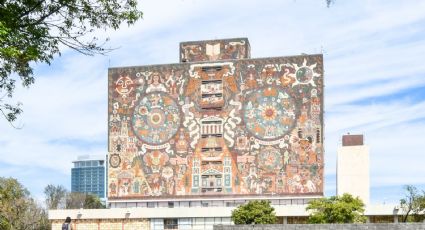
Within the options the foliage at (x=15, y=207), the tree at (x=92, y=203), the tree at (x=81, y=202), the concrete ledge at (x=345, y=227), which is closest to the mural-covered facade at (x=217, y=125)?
the foliage at (x=15, y=207)

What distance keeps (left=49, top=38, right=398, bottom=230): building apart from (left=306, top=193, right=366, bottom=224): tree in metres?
12.6

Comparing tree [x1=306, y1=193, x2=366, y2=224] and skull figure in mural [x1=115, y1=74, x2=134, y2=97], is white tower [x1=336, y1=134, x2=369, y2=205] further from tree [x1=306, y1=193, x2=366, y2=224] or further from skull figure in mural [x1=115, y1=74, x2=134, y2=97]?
skull figure in mural [x1=115, y1=74, x2=134, y2=97]

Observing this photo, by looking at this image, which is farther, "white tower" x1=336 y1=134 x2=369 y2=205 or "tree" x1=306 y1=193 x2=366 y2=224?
"white tower" x1=336 y1=134 x2=369 y2=205

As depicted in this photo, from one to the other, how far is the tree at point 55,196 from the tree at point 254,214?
41.2 m

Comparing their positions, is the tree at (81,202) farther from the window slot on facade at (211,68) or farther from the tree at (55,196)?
the window slot on facade at (211,68)

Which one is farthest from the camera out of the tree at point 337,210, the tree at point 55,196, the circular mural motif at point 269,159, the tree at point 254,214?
the tree at point 55,196

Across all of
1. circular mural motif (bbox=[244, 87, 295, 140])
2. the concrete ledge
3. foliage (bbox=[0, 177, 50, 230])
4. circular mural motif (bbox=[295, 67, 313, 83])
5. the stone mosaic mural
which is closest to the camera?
the concrete ledge

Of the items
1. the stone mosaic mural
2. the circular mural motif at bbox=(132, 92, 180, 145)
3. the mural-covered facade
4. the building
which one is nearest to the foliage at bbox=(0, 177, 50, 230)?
the building

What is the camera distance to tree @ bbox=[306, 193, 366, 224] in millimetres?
52188

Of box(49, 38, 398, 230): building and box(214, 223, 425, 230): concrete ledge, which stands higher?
box(49, 38, 398, 230): building

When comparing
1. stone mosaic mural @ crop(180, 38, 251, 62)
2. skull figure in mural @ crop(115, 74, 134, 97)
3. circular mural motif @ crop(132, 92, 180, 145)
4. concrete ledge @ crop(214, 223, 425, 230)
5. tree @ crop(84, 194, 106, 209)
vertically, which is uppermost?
stone mosaic mural @ crop(180, 38, 251, 62)

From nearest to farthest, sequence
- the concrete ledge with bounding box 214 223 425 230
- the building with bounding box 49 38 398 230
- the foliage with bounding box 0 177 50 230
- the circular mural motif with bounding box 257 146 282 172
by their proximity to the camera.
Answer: the concrete ledge with bounding box 214 223 425 230
the foliage with bounding box 0 177 50 230
the building with bounding box 49 38 398 230
the circular mural motif with bounding box 257 146 282 172

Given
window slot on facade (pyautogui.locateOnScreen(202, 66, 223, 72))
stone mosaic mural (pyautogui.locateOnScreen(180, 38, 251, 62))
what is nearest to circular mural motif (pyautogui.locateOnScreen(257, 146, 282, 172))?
window slot on facade (pyautogui.locateOnScreen(202, 66, 223, 72))

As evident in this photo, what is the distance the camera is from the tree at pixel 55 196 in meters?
95.4
